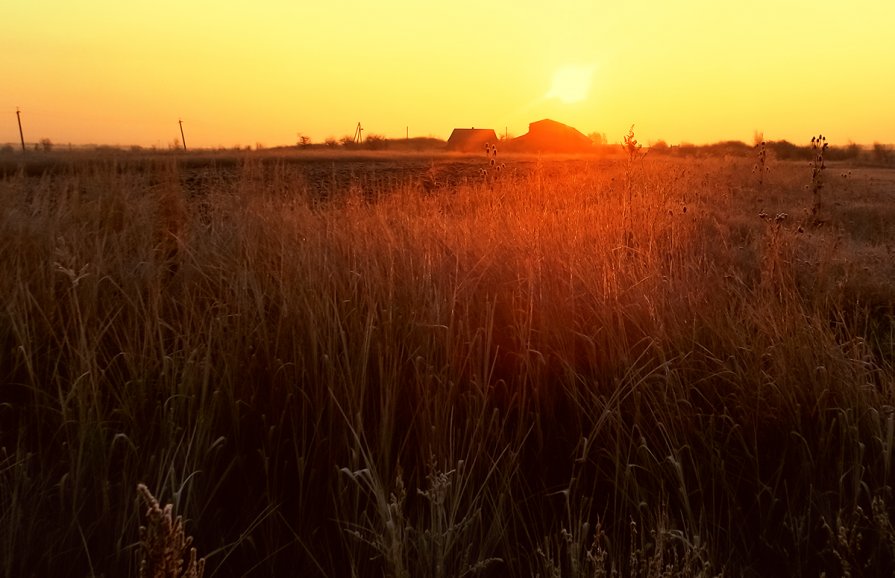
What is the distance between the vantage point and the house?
44.1 meters

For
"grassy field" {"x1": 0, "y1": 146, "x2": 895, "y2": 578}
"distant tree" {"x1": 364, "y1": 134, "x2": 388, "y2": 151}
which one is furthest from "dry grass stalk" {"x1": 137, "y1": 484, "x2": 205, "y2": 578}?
"distant tree" {"x1": 364, "y1": 134, "x2": 388, "y2": 151}

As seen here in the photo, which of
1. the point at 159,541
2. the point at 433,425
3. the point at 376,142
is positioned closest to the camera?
the point at 159,541

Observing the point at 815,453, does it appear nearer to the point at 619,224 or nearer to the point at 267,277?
the point at 267,277

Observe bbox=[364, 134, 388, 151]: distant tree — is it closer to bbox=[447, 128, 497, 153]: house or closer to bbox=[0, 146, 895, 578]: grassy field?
bbox=[447, 128, 497, 153]: house

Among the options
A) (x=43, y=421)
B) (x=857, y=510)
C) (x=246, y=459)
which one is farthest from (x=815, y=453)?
(x=43, y=421)

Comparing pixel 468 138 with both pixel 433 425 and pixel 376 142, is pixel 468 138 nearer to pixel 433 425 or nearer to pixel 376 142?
pixel 376 142

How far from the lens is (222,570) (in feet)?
5.35

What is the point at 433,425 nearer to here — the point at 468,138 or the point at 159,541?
the point at 159,541

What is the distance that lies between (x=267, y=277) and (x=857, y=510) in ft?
7.07

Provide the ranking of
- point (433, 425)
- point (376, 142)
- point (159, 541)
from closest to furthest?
point (159, 541), point (433, 425), point (376, 142)

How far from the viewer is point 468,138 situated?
154 ft

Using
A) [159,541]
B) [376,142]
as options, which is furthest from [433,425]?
[376,142]

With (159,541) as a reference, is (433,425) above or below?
below

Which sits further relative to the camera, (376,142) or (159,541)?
(376,142)
